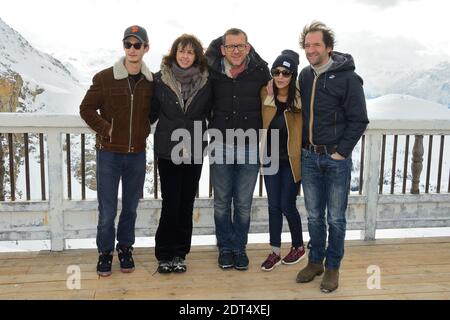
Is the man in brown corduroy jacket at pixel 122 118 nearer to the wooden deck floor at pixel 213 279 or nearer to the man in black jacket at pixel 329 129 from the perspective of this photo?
the wooden deck floor at pixel 213 279

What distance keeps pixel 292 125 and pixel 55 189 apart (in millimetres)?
2023

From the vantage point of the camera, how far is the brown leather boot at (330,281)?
118 inches

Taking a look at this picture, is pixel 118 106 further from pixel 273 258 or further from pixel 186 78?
pixel 273 258

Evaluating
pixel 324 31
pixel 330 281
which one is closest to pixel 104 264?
pixel 330 281

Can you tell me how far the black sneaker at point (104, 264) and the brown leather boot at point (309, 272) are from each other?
136 cm

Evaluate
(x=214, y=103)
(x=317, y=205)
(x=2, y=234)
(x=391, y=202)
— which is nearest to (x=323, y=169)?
(x=317, y=205)

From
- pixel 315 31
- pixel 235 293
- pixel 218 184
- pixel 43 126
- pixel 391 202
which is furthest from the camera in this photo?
pixel 391 202

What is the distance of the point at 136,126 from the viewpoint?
118 inches

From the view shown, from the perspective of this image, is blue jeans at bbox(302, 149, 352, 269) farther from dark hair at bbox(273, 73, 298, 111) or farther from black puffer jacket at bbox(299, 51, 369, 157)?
dark hair at bbox(273, 73, 298, 111)

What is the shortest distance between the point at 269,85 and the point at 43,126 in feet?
6.02

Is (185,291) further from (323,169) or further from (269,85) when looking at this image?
(269,85)

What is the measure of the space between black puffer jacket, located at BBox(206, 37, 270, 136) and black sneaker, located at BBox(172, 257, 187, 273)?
1.02 metres

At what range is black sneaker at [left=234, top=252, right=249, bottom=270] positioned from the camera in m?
3.33
